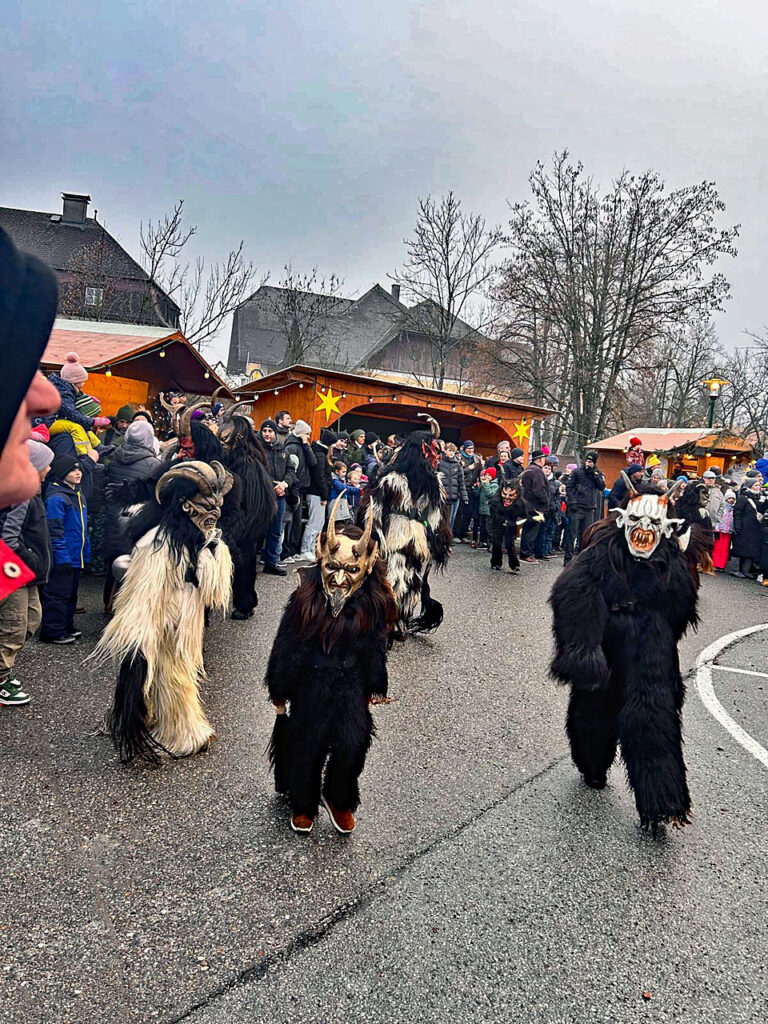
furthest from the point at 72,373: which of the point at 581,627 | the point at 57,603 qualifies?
the point at 581,627

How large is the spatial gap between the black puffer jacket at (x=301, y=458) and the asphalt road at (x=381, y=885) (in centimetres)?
514

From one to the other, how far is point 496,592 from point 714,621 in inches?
125

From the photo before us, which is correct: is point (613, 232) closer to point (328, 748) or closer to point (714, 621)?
point (714, 621)

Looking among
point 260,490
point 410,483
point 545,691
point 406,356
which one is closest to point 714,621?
point 545,691

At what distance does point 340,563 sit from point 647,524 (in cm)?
186

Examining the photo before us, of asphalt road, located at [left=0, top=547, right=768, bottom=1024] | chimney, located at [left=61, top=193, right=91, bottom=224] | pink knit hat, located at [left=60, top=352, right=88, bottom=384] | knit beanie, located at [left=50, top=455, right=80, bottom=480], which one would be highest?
chimney, located at [left=61, top=193, right=91, bottom=224]

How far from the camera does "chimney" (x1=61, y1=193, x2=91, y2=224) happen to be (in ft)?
132

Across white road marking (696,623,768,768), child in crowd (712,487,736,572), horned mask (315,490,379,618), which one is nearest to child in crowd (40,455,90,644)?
horned mask (315,490,379,618)

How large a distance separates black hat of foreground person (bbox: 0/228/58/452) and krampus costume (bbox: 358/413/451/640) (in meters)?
5.90

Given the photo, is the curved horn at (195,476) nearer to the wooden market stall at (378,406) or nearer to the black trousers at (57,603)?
the black trousers at (57,603)

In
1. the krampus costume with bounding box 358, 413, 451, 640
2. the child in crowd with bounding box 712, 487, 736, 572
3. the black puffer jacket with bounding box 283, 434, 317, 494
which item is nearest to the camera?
the krampus costume with bounding box 358, 413, 451, 640

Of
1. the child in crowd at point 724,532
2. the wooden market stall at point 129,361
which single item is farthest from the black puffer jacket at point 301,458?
the child in crowd at point 724,532

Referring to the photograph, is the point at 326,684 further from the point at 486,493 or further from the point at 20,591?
the point at 486,493

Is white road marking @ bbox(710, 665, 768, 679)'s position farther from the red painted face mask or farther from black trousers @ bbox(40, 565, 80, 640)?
black trousers @ bbox(40, 565, 80, 640)
